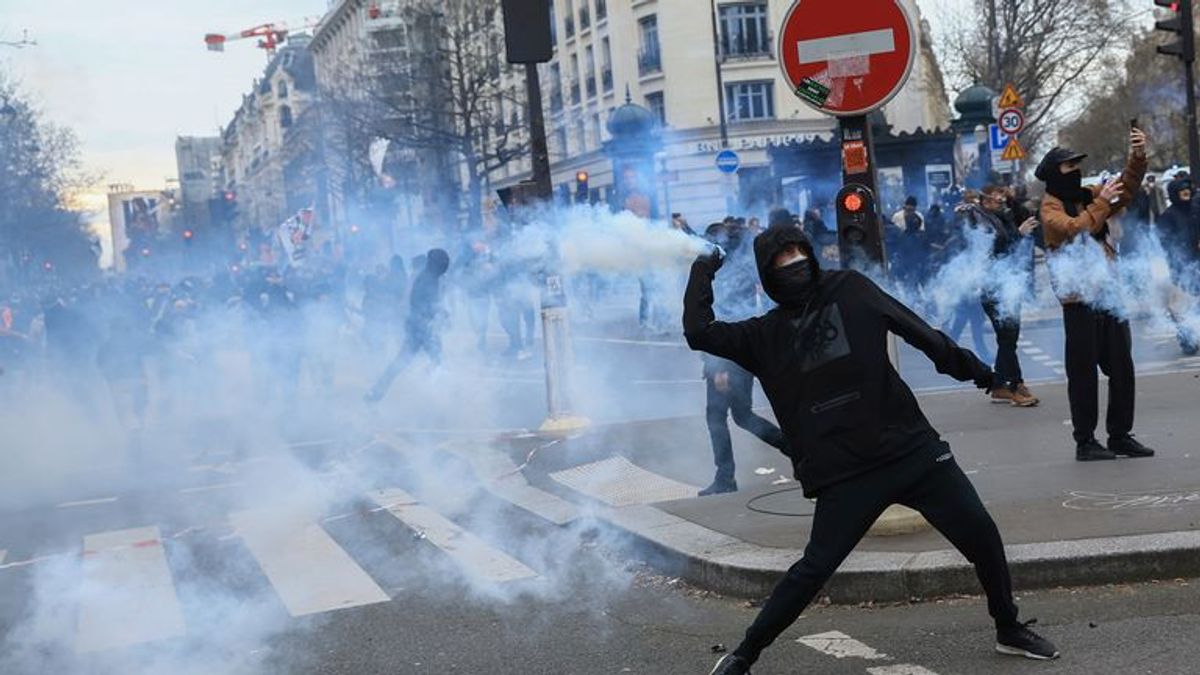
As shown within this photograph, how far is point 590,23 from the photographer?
51.2 metres

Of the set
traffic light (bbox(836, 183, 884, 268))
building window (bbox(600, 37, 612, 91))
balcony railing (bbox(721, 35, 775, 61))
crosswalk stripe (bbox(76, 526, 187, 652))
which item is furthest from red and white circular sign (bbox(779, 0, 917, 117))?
building window (bbox(600, 37, 612, 91))

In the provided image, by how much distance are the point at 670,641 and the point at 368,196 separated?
44790mm

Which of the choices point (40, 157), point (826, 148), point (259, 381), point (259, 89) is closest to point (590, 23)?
point (40, 157)

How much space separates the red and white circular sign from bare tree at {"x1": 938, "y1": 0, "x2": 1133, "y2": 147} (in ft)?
117

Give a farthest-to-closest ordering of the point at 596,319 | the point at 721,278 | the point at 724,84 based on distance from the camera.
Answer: the point at 724,84 < the point at 596,319 < the point at 721,278

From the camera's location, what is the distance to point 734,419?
8.74m

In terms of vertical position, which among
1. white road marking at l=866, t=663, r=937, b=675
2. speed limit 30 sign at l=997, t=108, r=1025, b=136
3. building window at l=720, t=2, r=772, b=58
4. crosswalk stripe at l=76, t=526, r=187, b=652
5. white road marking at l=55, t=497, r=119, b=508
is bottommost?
white road marking at l=866, t=663, r=937, b=675

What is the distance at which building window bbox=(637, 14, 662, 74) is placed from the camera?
47.6 m

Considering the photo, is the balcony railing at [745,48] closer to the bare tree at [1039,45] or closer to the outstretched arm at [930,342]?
the bare tree at [1039,45]

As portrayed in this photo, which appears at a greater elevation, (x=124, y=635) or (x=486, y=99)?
(x=486, y=99)

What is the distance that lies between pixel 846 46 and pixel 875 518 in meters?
2.72

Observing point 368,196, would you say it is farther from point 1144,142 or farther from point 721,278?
point 1144,142

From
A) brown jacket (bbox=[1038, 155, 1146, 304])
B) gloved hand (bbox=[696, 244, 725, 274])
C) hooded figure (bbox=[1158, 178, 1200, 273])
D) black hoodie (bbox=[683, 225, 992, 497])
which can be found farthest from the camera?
hooded figure (bbox=[1158, 178, 1200, 273])

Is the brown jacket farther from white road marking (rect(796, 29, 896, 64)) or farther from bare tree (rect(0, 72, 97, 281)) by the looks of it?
bare tree (rect(0, 72, 97, 281))
